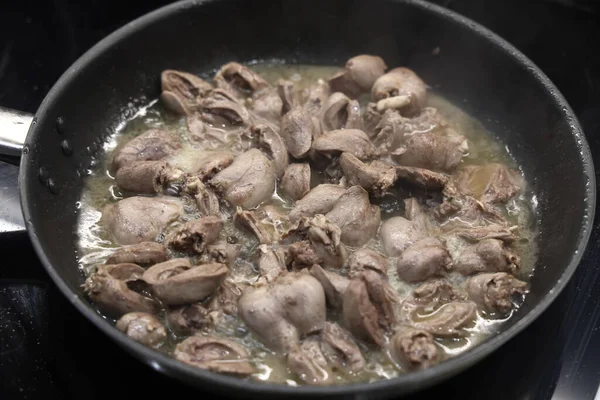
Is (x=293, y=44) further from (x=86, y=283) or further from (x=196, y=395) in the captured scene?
(x=196, y=395)

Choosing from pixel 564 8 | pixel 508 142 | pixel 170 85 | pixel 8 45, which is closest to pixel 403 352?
pixel 508 142

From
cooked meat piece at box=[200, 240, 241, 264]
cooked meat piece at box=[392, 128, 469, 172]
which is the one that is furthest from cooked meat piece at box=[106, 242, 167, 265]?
cooked meat piece at box=[392, 128, 469, 172]

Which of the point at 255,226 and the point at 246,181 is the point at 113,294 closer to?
the point at 255,226

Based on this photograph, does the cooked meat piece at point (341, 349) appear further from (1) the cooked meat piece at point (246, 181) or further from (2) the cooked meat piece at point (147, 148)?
(2) the cooked meat piece at point (147, 148)

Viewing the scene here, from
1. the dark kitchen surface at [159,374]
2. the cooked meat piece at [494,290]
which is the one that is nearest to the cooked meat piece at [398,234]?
the cooked meat piece at [494,290]

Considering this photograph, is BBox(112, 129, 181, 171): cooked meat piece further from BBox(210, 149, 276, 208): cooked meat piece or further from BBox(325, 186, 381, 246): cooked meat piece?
BBox(325, 186, 381, 246): cooked meat piece

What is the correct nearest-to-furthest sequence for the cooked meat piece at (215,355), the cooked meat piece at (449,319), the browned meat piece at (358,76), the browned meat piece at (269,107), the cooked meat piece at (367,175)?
the cooked meat piece at (215,355) → the cooked meat piece at (449,319) → the cooked meat piece at (367,175) → the browned meat piece at (269,107) → the browned meat piece at (358,76)
